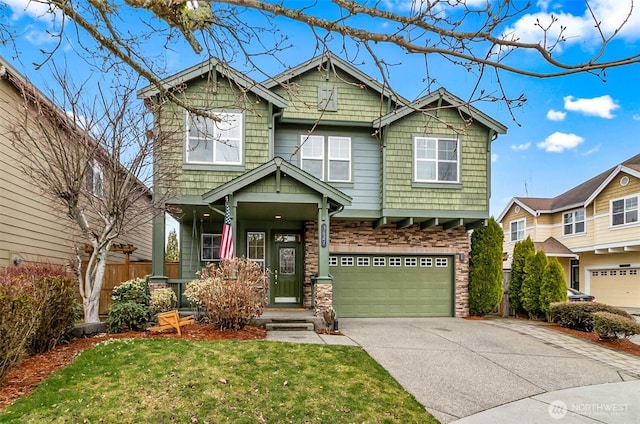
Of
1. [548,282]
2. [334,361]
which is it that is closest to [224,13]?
[334,361]

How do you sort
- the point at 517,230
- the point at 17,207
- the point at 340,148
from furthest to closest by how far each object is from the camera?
the point at 517,230, the point at 340,148, the point at 17,207

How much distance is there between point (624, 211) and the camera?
821 inches

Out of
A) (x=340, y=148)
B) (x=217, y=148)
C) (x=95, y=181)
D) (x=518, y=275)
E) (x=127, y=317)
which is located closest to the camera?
(x=127, y=317)

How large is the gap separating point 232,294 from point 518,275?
10.5 meters

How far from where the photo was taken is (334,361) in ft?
24.1

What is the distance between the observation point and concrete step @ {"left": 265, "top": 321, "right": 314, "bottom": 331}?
10.2 meters

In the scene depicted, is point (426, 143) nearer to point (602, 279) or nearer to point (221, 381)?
point (221, 381)

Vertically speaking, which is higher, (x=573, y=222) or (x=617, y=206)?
(x=617, y=206)

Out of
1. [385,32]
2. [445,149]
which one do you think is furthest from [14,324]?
[445,149]

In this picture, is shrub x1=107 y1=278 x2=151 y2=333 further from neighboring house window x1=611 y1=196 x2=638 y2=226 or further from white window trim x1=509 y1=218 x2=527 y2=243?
white window trim x1=509 y1=218 x2=527 y2=243

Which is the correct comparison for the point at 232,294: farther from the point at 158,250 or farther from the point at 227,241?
the point at 158,250

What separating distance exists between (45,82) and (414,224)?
11111 millimetres

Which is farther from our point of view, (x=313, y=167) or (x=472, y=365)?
(x=313, y=167)

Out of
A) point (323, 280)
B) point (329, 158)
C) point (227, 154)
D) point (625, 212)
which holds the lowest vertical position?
point (323, 280)
